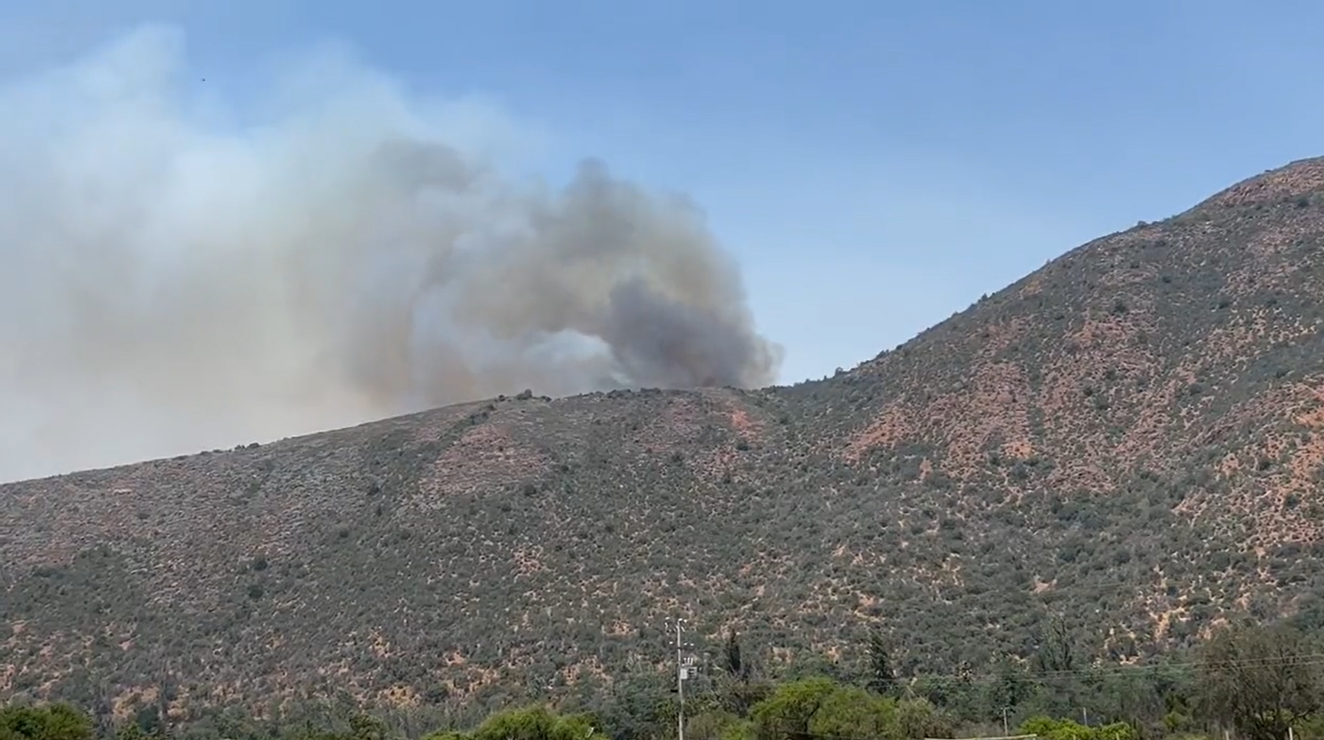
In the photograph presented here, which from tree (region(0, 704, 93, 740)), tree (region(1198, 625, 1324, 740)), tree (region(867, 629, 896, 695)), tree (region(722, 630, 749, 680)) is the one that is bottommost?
tree (region(1198, 625, 1324, 740))

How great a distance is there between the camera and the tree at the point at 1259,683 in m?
41.0

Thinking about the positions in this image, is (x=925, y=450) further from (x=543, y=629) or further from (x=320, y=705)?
(x=320, y=705)

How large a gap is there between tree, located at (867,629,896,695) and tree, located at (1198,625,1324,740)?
528 inches

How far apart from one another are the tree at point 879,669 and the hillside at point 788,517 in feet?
6.86

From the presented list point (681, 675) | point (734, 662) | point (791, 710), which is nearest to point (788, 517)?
point (734, 662)

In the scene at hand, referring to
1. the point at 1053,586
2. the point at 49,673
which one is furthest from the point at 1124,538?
the point at 49,673

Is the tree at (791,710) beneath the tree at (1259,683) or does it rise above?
above

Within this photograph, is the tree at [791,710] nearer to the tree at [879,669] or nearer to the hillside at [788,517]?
the tree at [879,669]

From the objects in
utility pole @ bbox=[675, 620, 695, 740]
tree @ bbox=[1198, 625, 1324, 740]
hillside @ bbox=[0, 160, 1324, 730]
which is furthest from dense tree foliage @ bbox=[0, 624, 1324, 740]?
hillside @ bbox=[0, 160, 1324, 730]

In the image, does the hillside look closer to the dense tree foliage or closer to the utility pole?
the dense tree foliage

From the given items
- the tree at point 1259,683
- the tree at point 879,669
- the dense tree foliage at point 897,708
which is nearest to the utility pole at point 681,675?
the dense tree foliage at point 897,708

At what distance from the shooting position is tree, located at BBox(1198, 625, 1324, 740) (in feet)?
135

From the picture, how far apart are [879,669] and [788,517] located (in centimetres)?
1856

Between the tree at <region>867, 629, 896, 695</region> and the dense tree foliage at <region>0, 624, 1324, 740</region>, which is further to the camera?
the tree at <region>867, 629, 896, 695</region>
